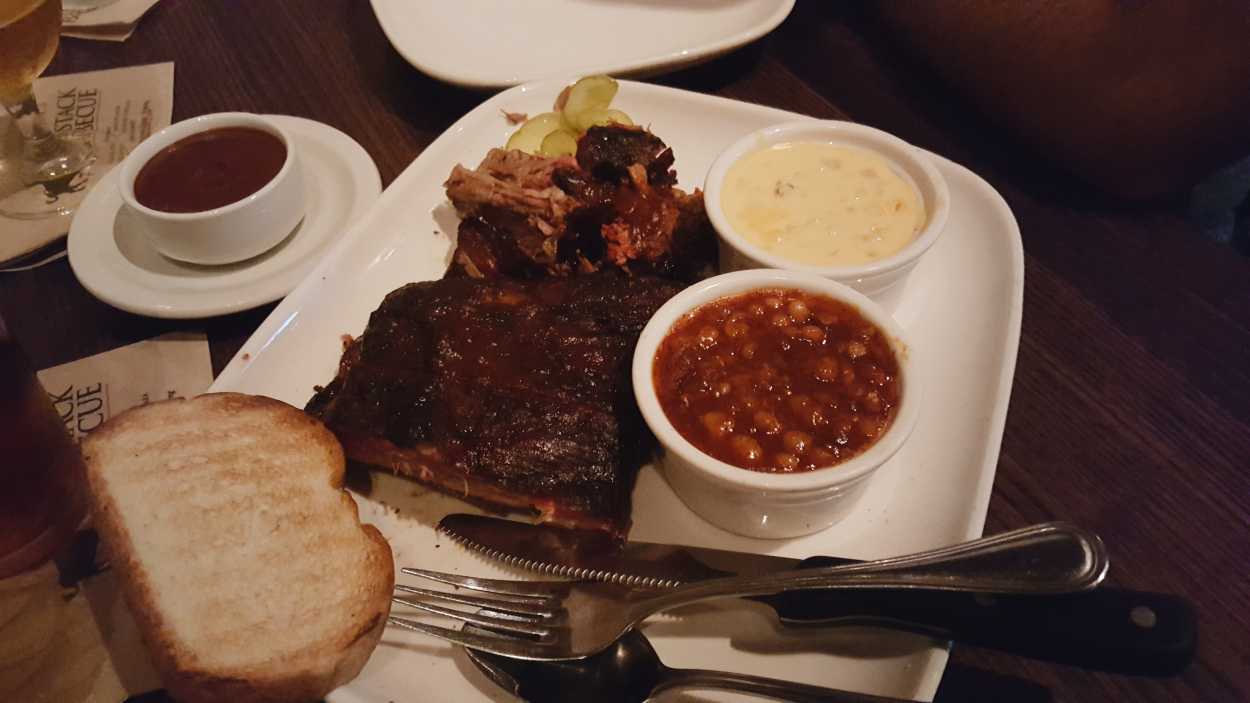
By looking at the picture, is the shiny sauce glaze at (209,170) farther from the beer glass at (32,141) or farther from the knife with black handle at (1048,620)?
the knife with black handle at (1048,620)

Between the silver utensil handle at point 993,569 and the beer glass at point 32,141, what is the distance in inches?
123

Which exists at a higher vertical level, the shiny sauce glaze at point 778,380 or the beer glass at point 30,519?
the shiny sauce glaze at point 778,380

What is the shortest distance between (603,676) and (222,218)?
1.97 m

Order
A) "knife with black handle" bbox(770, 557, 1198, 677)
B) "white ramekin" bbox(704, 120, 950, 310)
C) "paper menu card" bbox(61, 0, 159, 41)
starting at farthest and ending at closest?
"paper menu card" bbox(61, 0, 159, 41) → "white ramekin" bbox(704, 120, 950, 310) → "knife with black handle" bbox(770, 557, 1198, 677)

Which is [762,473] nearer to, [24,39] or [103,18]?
[24,39]

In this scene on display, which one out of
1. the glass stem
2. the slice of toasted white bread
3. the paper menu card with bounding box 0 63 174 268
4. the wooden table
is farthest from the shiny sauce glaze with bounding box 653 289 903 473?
the glass stem

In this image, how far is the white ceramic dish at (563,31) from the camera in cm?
366

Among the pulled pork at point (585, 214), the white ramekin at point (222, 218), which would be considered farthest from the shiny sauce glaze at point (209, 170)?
the pulled pork at point (585, 214)

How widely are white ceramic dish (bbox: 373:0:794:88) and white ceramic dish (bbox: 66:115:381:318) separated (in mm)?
736

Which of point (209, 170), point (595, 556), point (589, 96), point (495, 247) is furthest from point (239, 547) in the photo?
point (589, 96)

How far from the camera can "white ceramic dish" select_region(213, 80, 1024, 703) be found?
1.91m

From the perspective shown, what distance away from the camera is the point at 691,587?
181 cm

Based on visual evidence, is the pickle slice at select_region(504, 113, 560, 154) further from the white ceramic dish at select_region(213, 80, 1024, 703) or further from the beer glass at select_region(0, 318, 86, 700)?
the beer glass at select_region(0, 318, 86, 700)

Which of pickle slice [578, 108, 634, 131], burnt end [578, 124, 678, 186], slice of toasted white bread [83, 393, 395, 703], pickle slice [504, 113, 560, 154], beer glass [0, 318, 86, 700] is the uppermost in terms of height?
burnt end [578, 124, 678, 186]
